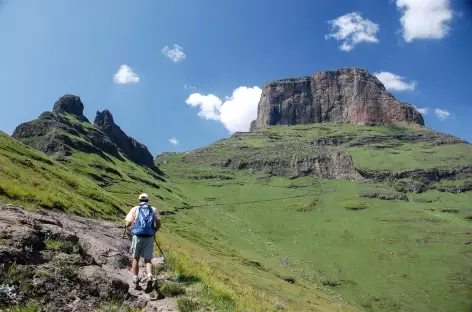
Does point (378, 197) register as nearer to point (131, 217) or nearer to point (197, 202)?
point (197, 202)

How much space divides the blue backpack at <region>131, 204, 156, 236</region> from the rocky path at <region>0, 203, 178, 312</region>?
149 cm

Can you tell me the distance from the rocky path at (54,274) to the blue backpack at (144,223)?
4.89 ft

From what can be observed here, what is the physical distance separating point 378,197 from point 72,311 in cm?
20138

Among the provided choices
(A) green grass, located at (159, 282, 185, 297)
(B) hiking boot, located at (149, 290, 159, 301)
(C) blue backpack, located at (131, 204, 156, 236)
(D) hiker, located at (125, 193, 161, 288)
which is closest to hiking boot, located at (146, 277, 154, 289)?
(B) hiking boot, located at (149, 290, 159, 301)

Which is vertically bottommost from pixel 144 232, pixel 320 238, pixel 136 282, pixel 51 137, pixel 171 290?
pixel 320 238

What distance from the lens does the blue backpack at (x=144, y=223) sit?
12.8 metres

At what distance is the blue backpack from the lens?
12789mm

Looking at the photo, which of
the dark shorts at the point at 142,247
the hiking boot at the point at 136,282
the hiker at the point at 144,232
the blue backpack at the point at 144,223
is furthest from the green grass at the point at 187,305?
the blue backpack at the point at 144,223

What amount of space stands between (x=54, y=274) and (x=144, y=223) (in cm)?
359

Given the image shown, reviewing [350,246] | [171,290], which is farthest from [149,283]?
[350,246]

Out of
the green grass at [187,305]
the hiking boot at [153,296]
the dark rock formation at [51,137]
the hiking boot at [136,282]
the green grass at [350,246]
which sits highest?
the dark rock formation at [51,137]

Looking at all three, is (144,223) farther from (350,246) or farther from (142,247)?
(350,246)

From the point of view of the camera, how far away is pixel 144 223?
1288 cm

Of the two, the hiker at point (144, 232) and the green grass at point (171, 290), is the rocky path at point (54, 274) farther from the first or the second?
the hiker at point (144, 232)
